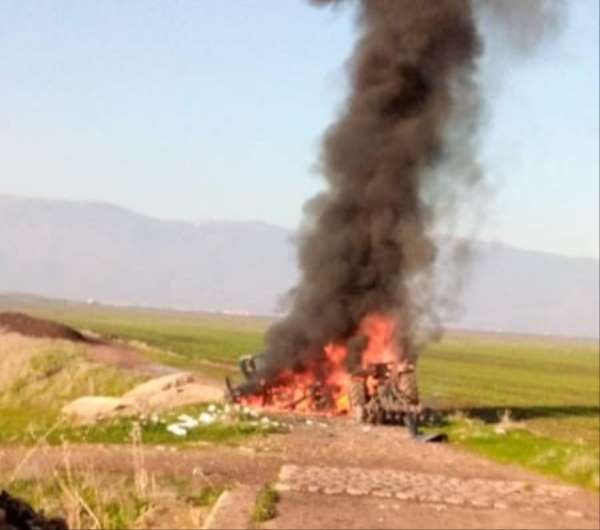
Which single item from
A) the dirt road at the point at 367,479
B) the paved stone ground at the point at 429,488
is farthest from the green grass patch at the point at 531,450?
the paved stone ground at the point at 429,488

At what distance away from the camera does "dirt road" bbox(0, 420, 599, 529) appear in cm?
1784

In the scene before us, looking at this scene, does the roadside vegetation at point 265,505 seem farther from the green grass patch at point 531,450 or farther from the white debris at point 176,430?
the white debris at point 176,430

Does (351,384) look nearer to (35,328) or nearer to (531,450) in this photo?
(531,450)

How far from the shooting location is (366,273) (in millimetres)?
43031

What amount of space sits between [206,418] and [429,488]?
11.6 metres

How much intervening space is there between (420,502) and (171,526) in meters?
4.24

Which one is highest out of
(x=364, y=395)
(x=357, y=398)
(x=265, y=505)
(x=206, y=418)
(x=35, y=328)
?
(x=35, y=328)

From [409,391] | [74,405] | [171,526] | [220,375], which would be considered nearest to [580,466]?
[171,526]

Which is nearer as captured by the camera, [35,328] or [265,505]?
[265,505]

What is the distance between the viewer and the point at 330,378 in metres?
41.7

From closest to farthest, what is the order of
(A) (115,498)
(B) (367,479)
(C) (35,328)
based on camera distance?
(A) (115,498) → (B) (367,479) → (C) (35,328)

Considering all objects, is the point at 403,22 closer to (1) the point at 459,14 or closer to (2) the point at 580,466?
(1) the point at 459,14

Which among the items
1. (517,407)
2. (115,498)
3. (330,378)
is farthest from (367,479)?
(517,407)

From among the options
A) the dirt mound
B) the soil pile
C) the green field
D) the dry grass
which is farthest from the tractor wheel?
the dirt mound
